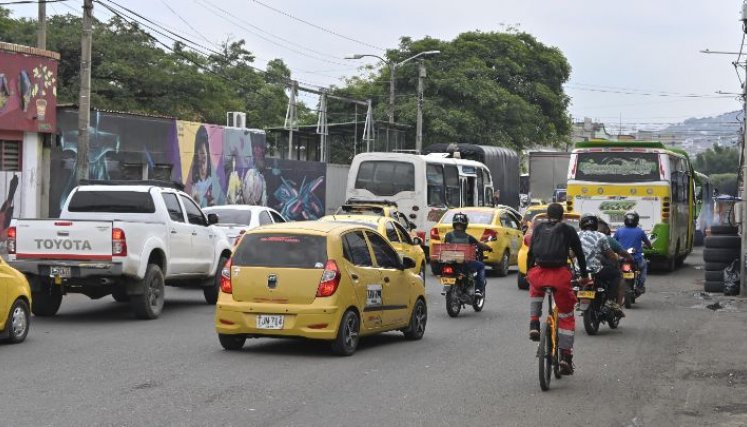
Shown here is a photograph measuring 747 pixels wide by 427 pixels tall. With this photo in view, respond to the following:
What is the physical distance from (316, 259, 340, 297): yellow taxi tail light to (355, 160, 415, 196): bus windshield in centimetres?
2154

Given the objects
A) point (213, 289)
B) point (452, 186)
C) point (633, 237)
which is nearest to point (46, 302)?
point (213, 289)

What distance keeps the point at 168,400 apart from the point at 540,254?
3664 millimetres

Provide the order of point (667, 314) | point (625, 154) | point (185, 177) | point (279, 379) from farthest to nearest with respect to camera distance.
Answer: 1. point (185, 177)
2. point (625, 154)
3. point (667, 314)
4. point (279, 379)

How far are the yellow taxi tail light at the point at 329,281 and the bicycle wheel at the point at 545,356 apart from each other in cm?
283

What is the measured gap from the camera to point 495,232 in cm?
2748

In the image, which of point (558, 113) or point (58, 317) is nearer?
point (58, 317)

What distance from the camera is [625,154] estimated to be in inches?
1171

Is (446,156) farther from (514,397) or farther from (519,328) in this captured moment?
(514,397)

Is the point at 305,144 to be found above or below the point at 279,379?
above

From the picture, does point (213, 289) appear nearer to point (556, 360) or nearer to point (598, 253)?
point (598, 253)

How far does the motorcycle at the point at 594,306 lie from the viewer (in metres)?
15.1

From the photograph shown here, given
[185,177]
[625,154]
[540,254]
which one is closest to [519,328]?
[540,254]

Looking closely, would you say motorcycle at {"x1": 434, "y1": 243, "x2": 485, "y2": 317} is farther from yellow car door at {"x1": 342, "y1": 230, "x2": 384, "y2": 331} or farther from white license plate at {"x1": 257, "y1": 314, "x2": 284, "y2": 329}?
white license plate at {"x1": 257, "y1": 314, "x2": 284, "y2": 329}

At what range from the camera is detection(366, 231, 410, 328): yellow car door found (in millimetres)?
14195
